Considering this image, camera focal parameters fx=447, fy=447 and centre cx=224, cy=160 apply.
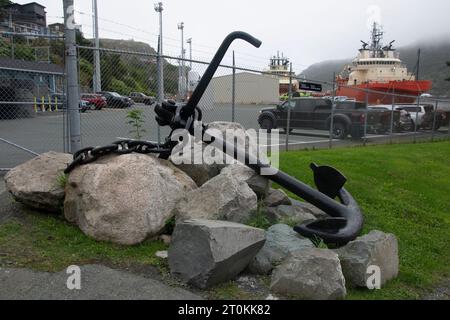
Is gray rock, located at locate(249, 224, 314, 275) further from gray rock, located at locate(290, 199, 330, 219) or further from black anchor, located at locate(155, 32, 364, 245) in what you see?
gray rock, located at locate(290, 199, 330, 219)

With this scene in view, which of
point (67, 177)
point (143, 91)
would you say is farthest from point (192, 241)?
point (143, 91)

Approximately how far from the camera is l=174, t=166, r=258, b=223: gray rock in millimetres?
4363

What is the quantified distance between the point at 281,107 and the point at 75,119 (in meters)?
12.4

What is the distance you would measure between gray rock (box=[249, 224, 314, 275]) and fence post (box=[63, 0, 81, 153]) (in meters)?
4.08

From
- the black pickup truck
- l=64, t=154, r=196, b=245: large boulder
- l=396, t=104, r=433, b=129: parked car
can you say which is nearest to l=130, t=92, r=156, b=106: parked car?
l=64, t=154, r=196, b=245: large boulder

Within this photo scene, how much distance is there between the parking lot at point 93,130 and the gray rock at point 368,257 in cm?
592

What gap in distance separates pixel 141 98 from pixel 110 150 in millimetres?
4576

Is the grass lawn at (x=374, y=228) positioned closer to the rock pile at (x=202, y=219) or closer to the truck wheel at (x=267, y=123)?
the rock pile at (x=202, y=219)

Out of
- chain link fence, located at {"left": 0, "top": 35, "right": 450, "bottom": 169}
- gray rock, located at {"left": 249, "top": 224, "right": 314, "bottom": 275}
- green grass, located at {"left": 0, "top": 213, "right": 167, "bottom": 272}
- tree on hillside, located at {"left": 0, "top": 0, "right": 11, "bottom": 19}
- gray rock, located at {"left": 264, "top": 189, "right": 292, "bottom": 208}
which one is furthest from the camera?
tree on hillside, located at {"left": 0, "top": 0, "right": 11, "bottom": 19}

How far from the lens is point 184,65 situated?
375 inches

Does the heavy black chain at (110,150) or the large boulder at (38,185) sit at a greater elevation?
the heavy black chain at (110,150)

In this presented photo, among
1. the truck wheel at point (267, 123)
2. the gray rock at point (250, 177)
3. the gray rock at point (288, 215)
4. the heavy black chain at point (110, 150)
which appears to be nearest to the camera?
the heavy black chain at point (110, 150)

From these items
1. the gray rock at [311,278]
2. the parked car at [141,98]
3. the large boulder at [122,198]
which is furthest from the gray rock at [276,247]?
the parked car at [141,98]

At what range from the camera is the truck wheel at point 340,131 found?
55.8 ft
